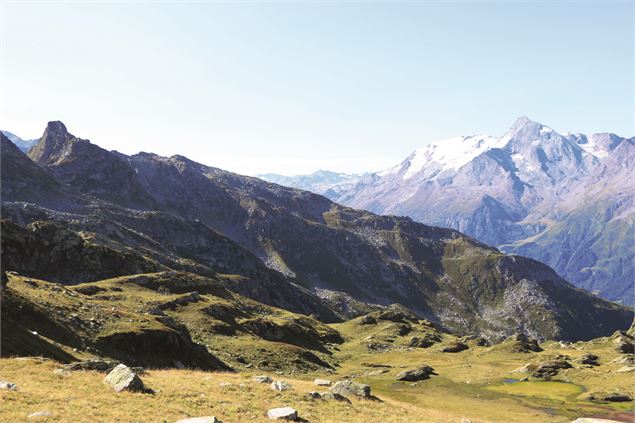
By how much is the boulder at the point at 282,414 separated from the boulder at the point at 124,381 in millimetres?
9382

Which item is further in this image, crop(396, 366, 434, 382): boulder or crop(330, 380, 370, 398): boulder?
crop(396, 366, 434, 382): boulder

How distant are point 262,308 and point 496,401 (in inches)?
4004

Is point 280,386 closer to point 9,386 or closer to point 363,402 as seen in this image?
point 363,402

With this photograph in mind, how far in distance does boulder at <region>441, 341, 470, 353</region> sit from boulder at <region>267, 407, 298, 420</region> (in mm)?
137280

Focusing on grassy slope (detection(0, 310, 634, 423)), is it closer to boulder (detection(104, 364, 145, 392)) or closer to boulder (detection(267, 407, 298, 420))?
boulder (detection(267, 407, 298, 420))

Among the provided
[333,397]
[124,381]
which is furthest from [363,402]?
[124,381]

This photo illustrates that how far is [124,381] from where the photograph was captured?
3297cm

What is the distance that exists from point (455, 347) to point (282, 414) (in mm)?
142057

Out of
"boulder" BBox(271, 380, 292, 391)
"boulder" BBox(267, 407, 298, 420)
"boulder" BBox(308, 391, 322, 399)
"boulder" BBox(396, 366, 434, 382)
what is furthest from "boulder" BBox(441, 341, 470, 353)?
"boulder" BBox(267, 407, 298, 420)

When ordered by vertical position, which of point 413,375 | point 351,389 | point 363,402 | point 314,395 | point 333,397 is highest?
point 314,395

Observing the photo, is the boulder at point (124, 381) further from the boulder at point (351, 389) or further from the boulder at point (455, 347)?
the boulder at point (455, 347)

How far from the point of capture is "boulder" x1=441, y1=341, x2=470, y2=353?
158625 millimetres

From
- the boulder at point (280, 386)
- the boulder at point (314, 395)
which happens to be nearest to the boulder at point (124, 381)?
the boulder at point (280, 386)

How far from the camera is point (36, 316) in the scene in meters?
54.9
